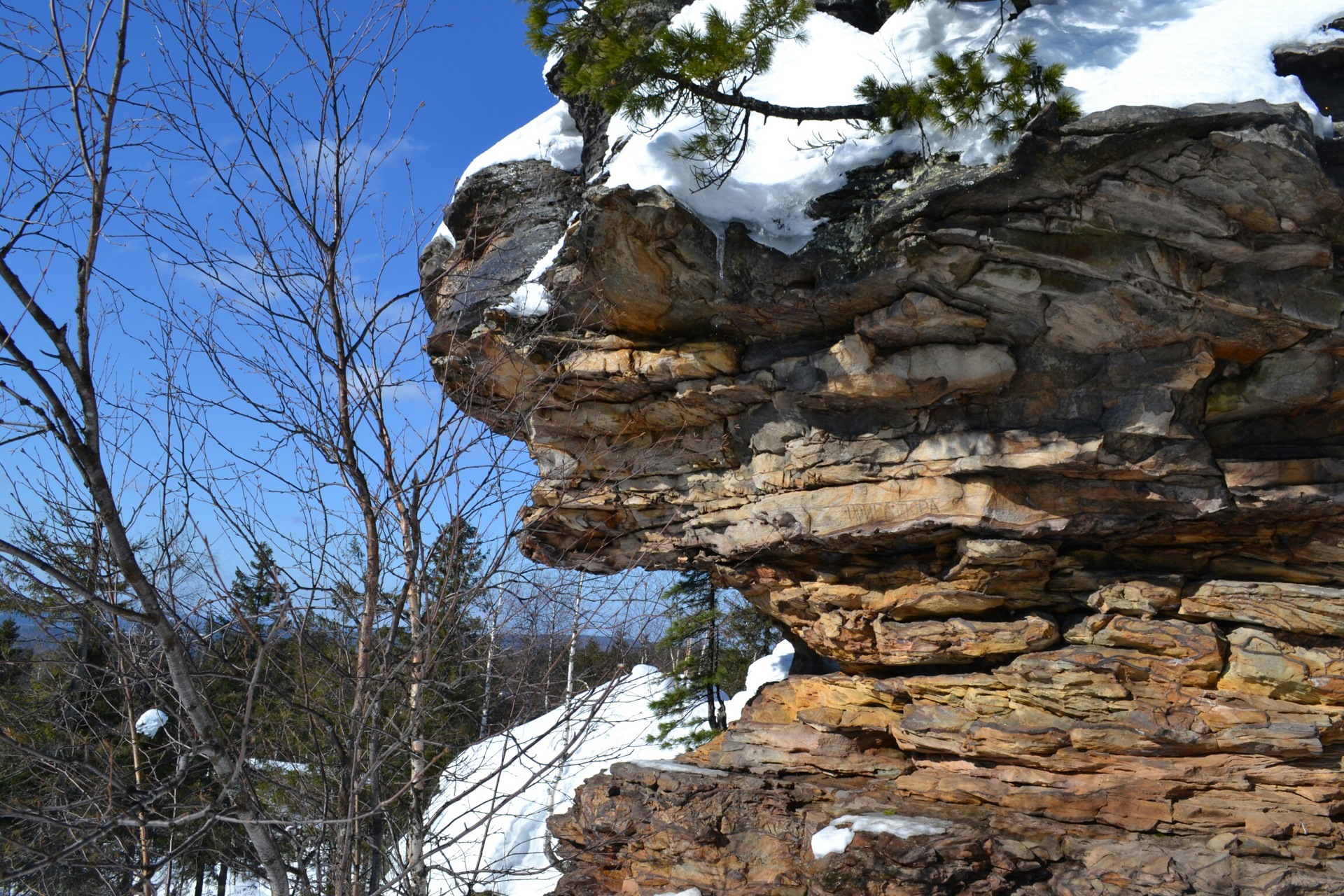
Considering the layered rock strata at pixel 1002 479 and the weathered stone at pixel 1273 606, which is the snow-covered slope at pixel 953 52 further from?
the weathered stone at pixel 1273 606

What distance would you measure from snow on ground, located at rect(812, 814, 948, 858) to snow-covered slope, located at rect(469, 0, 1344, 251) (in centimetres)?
494

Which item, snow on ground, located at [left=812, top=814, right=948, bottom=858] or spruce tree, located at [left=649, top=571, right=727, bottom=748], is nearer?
snow on ground, located at [left=812, top=814, right=948, bottom=858]

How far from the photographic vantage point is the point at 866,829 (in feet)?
24.7

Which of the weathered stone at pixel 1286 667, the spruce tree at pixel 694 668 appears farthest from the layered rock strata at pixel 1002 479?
the spruce tree at pixel 694 668

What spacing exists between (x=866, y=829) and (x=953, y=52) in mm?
6590

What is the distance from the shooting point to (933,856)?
7.04 metres

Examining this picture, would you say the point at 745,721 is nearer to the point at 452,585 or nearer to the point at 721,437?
the point at 721,437

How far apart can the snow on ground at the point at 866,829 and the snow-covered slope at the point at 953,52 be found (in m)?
4.94

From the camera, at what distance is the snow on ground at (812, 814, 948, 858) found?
7348 mm

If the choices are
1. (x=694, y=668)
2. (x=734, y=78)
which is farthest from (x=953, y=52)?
(x=694, y=668)

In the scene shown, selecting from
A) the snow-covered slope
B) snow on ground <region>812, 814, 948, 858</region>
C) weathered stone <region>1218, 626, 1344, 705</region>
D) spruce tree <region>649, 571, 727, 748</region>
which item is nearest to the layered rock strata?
weathered stone <region>1218, 626, 1344, 705</region>

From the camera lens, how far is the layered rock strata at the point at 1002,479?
679 cm

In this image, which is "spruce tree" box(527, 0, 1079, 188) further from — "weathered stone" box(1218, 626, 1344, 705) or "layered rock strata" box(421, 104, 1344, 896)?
"weathered stone" box(1218, 626, 1344, 705)

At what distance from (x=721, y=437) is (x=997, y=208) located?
3.57 meters
